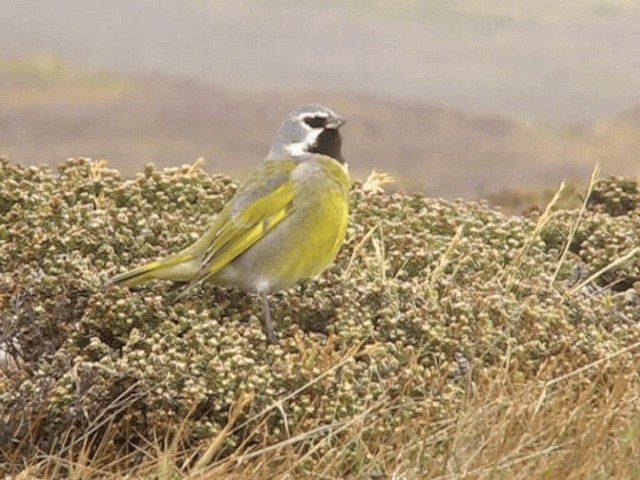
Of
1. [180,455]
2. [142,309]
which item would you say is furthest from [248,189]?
[180,455]

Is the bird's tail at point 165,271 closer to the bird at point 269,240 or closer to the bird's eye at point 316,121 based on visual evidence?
the bird at point 269,240

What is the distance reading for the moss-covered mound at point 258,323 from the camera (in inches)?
275

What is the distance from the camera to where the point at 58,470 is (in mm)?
6941

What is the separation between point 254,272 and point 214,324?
414 mm

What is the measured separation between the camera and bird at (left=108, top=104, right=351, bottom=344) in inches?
301

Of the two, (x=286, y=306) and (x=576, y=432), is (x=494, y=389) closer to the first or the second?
(x=576, y=432)

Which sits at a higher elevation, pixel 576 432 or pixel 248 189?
pixel 248 189

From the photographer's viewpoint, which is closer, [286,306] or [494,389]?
[494,389]

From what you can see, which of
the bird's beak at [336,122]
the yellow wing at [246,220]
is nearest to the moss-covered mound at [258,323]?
the yellow wing at [246,220]

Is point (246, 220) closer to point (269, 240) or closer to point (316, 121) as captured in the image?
point (269, 240)

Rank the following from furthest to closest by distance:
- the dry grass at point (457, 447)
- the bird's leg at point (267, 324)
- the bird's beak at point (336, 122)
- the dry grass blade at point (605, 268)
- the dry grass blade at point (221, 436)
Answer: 1. the dry grass blade at point (605, 268)
2. the bird's beak at point (336, 122)
3. the bird's leg at point (267, 324)
4. the dry grass at point (457, 447)
5. the dry grass blade at point (221, 436)

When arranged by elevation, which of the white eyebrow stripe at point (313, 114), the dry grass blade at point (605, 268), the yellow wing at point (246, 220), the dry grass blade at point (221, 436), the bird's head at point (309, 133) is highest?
the white eyebrow stripe at point (313, 114)

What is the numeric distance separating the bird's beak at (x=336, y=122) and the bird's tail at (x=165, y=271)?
3.46 ft

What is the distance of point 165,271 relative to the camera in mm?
7637
